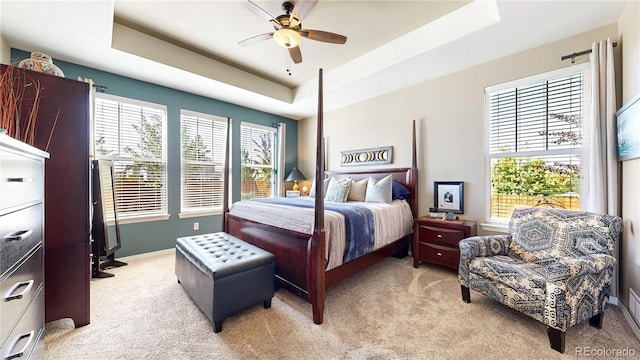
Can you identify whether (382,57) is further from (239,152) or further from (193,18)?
(239,152)

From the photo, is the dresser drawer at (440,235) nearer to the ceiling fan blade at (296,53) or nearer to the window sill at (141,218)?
the ceiling fan blade at (296,53)

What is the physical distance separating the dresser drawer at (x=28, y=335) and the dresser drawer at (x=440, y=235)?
3.32m

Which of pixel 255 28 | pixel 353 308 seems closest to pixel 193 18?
pixel 255 28

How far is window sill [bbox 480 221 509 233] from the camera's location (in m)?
2.87

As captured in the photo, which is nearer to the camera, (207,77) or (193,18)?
(193,18)

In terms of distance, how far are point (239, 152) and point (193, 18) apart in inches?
92.3

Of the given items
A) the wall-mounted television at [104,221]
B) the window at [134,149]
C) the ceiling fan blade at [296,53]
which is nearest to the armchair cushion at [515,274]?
the ceiling fan blade at [296,53]

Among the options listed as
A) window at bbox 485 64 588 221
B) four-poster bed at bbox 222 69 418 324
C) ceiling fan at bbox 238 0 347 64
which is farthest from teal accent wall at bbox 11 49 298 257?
window at bbox 485 64 588 221

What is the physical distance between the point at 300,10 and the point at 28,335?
105 inches

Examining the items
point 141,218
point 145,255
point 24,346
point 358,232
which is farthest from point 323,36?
point 145,255

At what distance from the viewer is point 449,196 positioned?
3307mm

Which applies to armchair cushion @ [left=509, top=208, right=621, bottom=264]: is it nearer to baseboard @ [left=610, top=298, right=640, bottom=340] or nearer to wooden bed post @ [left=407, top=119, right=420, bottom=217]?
baseboard @ [left=610, top=298, right=640, bottom=340]

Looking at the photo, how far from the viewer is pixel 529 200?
279 centimetres

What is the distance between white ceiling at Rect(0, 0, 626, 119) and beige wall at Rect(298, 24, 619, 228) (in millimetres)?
143
